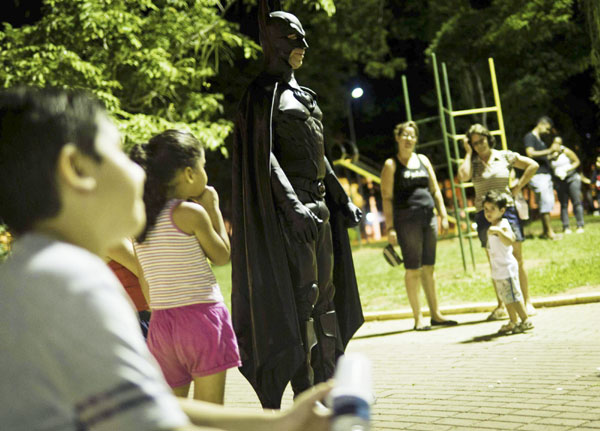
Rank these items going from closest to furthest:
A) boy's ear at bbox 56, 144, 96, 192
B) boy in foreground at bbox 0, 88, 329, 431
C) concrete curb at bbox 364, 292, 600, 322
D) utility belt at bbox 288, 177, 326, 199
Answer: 1. boy in foreground at bbox 0, 88, 329, 431
2. boy's ear at bbox 56, 144, 96, 192
3. utility belt at bbox 288, 177, 326, 199
4. concrete curb at bbox 364, 292, 600, 322

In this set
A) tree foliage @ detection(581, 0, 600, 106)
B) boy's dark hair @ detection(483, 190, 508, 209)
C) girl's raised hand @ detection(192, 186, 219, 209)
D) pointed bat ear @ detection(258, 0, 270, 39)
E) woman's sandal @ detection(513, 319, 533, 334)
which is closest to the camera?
girl's raised hand @ detection(192, 186, 219, 209)

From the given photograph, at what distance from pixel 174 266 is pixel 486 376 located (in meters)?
3.41

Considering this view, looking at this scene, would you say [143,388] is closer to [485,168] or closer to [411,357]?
[411,357]

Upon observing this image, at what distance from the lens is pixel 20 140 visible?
136 centimetres

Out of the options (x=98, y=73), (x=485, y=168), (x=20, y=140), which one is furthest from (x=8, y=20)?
(x=20, y=140)

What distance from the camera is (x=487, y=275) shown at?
44.0ft

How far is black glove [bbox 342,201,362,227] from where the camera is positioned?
5742 mm

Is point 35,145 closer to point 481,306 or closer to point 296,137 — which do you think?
point 296,137

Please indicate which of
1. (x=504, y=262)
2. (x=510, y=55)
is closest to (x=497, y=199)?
(x=504, y=262)

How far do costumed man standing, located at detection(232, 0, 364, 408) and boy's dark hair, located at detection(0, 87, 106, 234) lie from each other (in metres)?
3.79

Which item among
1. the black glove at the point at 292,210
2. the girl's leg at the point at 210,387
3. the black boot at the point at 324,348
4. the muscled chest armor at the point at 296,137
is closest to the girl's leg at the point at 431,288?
the black boot at the point at 324,348

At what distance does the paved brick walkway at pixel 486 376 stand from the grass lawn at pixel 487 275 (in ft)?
4.39

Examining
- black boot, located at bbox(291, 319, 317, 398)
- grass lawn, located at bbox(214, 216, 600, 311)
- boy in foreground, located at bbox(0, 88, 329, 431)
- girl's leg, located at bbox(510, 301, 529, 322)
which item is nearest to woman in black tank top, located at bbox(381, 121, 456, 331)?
girl's leg, located at bbox(510, 301, 529, 322)

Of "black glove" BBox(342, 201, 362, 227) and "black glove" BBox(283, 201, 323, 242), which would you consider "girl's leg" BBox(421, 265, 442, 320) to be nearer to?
"black glove" BBox(342, 201, 362, 227)
